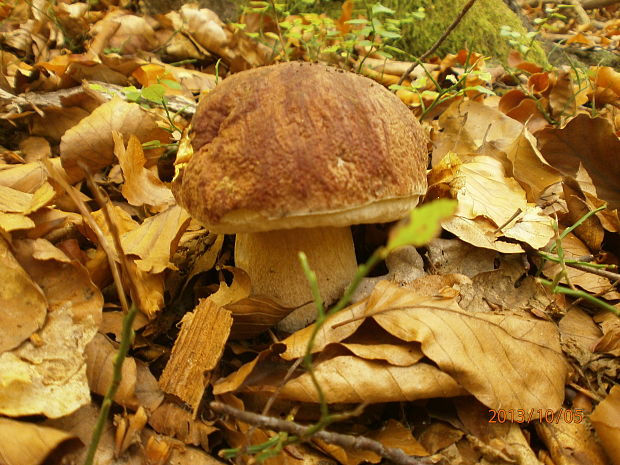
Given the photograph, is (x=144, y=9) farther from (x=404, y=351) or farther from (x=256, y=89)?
(x=404, y=351)

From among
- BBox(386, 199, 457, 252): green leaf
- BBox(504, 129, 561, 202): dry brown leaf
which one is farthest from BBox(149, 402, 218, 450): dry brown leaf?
BBox(504, 129, 561, 202): dry brown leaf

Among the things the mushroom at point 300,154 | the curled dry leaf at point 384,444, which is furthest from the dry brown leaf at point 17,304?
the curled dry leaf at point 384,444

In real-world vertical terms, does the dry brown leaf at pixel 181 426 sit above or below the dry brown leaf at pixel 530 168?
below

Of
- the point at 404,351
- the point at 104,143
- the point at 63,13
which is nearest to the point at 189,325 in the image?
the point at 404,351

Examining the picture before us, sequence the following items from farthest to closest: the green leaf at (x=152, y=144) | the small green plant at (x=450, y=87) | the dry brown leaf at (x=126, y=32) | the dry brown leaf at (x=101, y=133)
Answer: the dry brown leaf at (x=126, y=32) < the small green plant at (x=450, y=87) < the green leaf at (x=152, y=144) < the dry brown leaf at (x=101, y=133)

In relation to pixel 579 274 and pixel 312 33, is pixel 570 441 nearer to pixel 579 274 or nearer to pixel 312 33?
pixel 579 274

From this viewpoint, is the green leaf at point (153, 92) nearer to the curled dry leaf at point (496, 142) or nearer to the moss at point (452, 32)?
the curled dry leaf at point (496, 142)

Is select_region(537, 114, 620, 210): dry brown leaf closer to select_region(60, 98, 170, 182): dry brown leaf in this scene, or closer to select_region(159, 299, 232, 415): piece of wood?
select_region(159, 299, 232, 415): piece of wood
